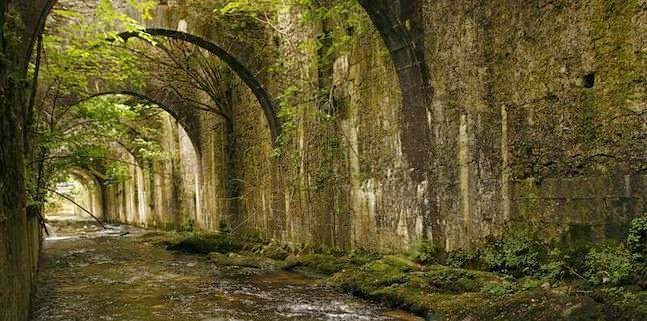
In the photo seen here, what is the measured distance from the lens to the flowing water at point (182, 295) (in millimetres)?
5602

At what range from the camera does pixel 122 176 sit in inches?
624

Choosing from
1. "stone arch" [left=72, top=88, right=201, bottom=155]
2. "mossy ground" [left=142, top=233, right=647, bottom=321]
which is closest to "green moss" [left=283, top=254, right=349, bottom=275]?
"mossy ground" [left=142, top=233, right=647, bottom=321]

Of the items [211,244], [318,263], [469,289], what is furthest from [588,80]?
[211,244]

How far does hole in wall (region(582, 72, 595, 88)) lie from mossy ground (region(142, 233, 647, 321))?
1.62m

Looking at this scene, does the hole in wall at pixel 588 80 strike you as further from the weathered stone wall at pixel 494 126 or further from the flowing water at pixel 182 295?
the flowing water at pixel 182 295

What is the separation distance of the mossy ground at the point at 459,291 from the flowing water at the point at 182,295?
0.24 meters

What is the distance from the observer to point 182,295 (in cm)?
690

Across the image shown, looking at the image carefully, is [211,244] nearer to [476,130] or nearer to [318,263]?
[318,263]

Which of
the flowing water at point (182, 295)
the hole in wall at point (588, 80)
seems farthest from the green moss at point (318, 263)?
the hole in wall at point (588, 80)

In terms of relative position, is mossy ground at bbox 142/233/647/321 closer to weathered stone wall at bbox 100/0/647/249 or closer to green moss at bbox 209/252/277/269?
green moss at bbox 209/252/277/269

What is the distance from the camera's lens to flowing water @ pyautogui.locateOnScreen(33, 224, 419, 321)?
5602 mm

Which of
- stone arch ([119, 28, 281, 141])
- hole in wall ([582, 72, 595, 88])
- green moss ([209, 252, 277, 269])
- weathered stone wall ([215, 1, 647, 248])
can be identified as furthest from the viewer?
stone arch ([119, 28, 281, 141])

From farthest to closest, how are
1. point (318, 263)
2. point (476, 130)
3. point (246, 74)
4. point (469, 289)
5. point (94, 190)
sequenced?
point (94, 190) → point (246, 74) → point (318, 263) → point (476, 130) → point (469, 289)

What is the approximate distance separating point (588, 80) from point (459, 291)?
219 cm
